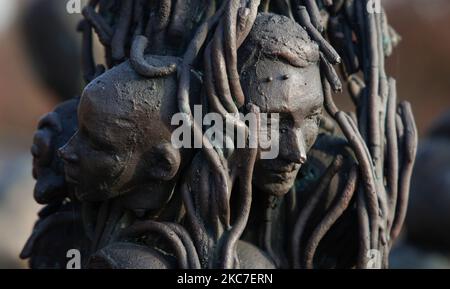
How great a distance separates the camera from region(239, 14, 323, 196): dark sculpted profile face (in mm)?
1169

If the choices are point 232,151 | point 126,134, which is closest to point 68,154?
point 126,134

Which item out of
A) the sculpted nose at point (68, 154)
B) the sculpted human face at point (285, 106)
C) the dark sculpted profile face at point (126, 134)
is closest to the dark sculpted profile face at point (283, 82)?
the sculpted human face at point (285, 106)

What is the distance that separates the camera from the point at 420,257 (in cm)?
261

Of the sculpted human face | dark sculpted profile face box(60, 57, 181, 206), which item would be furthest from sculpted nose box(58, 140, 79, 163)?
the sculpted human face

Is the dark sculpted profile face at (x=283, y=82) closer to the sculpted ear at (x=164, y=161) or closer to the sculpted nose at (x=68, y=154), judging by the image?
→ the sculpted ear at (x=164, y=161)

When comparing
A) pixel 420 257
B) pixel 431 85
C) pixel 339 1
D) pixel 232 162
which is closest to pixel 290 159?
pixel 232 162

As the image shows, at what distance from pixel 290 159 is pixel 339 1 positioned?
30 cm

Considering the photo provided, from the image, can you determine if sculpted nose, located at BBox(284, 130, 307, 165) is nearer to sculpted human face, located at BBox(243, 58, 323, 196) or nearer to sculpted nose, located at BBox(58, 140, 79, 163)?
sculpted human face, located at BBox(243, 58, 323, 196)

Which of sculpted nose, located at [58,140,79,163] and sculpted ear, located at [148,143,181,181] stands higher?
sculpted nose, located at [58,140,79,163]

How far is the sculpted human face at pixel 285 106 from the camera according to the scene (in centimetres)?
117

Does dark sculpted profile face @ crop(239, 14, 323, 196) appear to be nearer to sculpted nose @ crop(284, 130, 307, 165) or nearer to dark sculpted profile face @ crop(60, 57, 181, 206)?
sculpted nose @ crop(284, 130, 307, 165)

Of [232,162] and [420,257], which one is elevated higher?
[232,162]

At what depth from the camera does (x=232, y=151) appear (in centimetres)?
117
